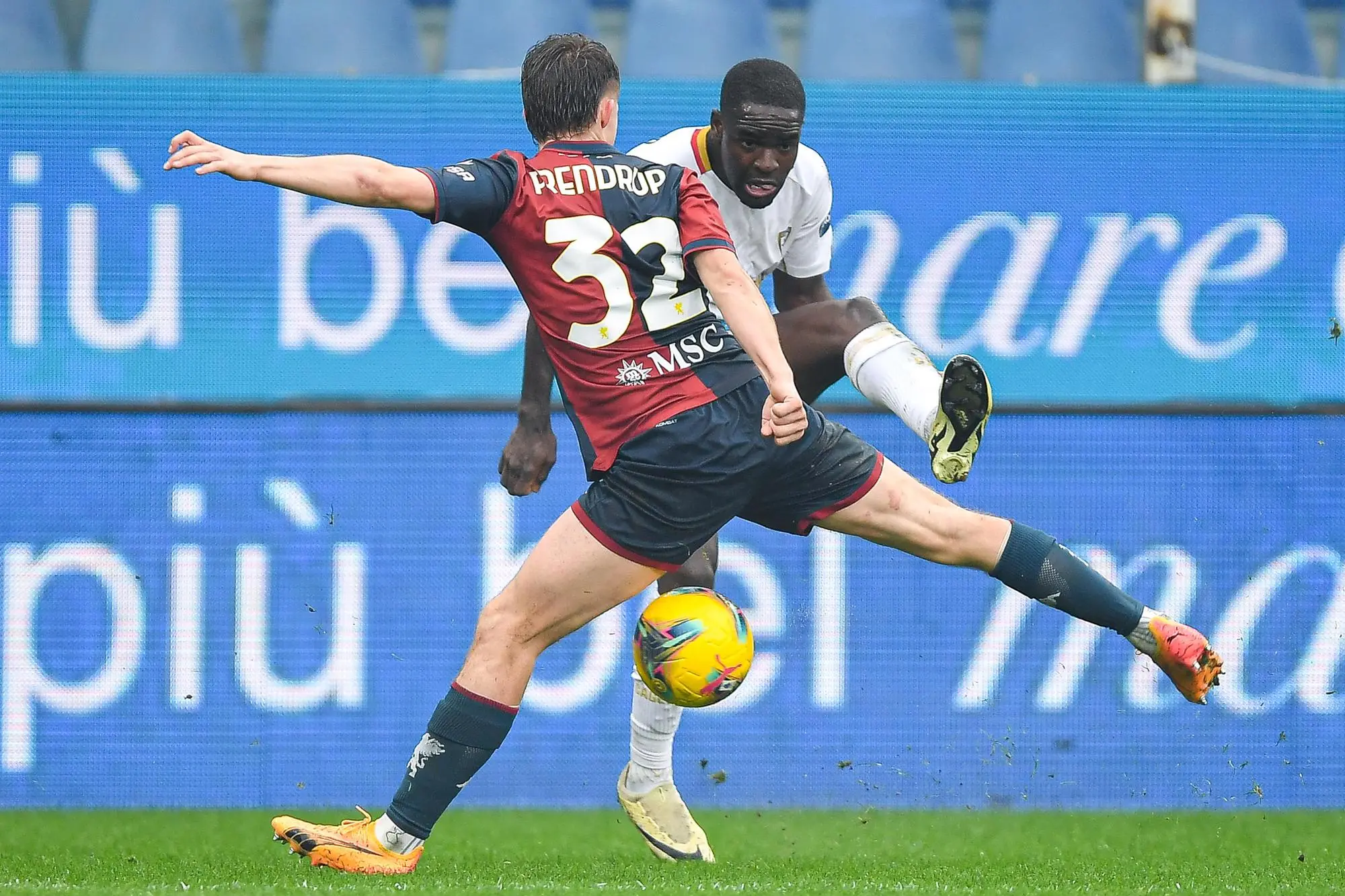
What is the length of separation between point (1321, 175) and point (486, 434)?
3.08 metres

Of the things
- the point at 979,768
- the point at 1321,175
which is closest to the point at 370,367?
the point at 979,768

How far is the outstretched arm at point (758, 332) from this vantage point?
3.43 metres

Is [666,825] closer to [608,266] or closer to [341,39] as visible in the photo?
[608,266]

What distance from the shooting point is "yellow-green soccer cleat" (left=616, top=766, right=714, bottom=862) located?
14.9 ft

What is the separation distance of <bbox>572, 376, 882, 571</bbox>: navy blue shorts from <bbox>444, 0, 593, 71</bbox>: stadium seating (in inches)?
150

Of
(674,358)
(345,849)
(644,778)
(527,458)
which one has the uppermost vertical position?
(674,358)

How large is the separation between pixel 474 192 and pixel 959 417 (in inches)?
48.5

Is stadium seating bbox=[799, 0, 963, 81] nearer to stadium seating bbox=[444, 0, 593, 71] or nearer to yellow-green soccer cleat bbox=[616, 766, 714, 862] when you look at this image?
stadium seating bbox=[444, 0, 593, 71]

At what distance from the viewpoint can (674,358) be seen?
3.70 metres

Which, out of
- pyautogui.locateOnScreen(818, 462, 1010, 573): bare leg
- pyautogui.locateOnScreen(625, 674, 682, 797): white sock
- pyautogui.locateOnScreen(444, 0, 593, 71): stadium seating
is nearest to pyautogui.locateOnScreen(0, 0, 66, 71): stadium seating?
pyautogui.locateOnScreen(444, 0, 593, 71): stadium seating

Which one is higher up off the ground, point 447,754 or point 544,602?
point 544,602

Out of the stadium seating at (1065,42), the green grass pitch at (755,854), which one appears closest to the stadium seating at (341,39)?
the stadium seating at (1065,42)

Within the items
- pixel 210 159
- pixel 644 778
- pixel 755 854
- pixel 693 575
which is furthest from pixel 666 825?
pixel 210 159

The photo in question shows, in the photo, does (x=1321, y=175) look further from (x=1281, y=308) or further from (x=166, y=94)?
(x=166, y=94)
